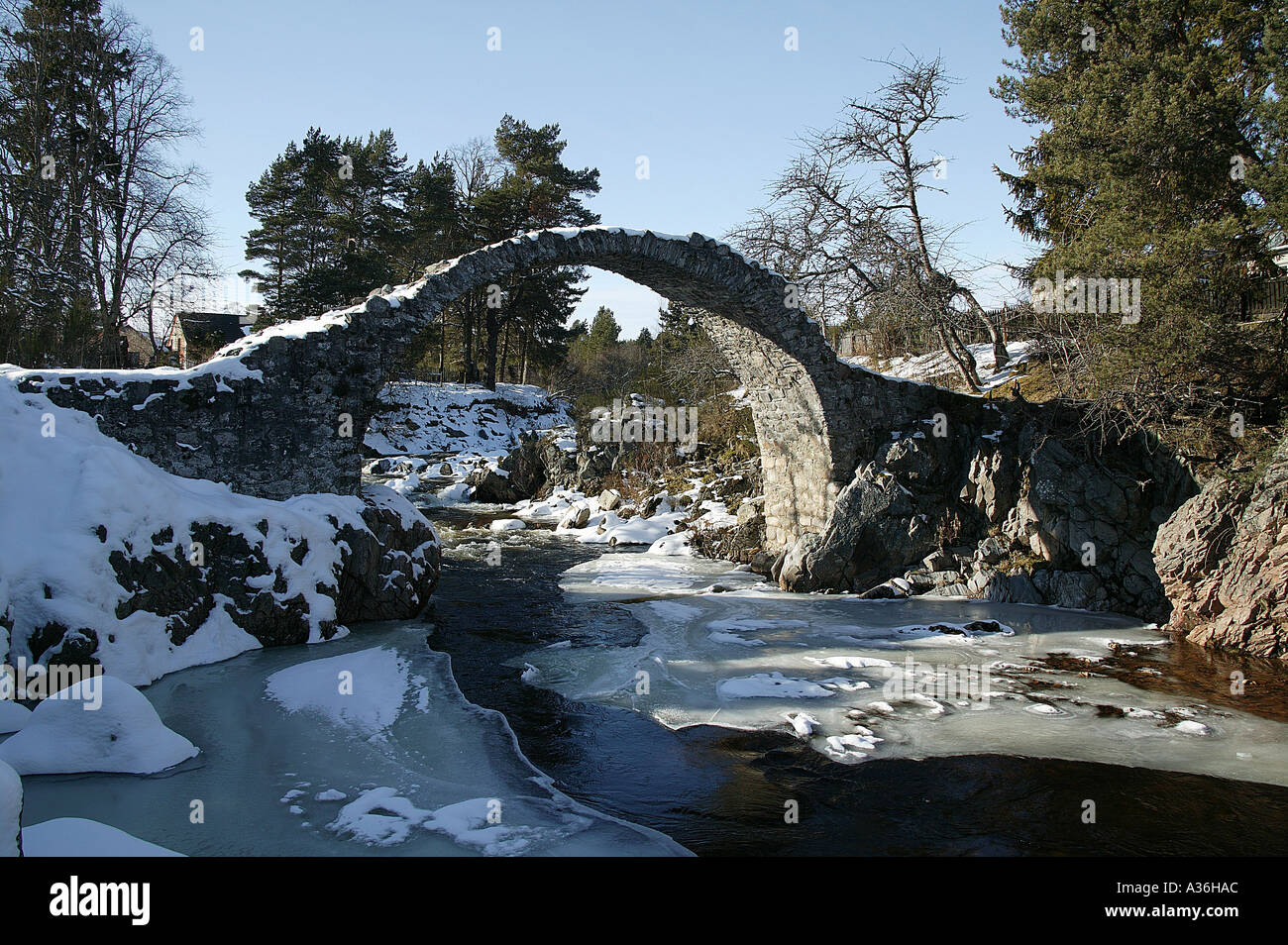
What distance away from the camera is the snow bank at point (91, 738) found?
5.04 metres

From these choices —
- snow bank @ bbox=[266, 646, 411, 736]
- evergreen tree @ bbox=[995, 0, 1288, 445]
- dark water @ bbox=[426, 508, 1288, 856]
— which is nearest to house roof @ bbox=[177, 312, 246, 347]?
snow bank @ bbox=[266, 646, 411, 736]

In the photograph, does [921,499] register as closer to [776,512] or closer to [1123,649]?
[776,512]

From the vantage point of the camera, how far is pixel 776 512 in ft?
46.3

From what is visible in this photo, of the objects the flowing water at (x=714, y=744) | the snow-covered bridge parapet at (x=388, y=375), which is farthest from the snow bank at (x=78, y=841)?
the snow-covered bridge parapet at (x=388, y=375)

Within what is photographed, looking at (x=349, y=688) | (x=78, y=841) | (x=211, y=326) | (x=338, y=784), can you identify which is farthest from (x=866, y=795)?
(x=211, y=326)

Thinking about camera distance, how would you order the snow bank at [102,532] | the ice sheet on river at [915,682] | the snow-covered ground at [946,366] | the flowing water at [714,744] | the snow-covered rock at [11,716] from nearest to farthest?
the flowing water at [714,744]
the snow-covered rock at [11,716]
the ice sheet on river at [915,682]
the snow bank at [102,532]
the snow-covered ground at [946,366]

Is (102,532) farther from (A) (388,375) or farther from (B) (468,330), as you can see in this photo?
(B) (468,330)

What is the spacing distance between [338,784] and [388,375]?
6159mm

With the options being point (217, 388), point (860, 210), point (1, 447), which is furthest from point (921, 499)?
point (1, 447)

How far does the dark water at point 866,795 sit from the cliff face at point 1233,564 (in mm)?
1656

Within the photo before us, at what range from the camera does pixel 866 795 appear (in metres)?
5.30

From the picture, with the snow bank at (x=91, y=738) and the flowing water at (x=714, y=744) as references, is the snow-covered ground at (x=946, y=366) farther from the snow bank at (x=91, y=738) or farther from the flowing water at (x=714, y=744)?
the snow bank at (x=91, y=738)

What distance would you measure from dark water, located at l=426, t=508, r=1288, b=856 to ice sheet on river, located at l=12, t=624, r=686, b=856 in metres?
0.35
